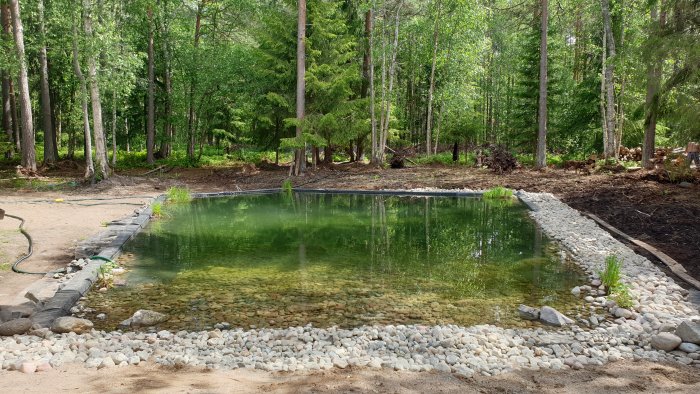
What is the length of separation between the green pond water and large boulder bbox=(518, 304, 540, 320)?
86mm

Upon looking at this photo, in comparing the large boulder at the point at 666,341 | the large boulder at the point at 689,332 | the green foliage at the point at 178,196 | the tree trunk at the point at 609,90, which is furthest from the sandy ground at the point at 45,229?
the tree trunk at the point at 609,90

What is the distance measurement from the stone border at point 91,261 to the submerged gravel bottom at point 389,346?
0.56 m

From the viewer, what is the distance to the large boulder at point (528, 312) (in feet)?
15.0

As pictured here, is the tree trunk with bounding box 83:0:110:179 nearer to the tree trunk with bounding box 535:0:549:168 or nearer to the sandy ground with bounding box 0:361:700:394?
the sandy ground with bounding box 0:361:700:394

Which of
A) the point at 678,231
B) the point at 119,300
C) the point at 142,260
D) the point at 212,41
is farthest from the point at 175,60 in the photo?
the point at 678,231

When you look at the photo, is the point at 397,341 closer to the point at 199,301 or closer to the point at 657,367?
the point at 657,367

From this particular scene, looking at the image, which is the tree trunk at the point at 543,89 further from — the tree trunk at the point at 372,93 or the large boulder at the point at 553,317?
the large boulder at the point at 553,317

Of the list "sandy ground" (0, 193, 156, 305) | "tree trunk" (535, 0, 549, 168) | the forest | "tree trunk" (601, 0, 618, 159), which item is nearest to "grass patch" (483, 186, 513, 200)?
the forest

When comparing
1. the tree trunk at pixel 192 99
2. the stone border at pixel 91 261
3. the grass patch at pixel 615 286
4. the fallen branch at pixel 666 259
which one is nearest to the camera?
the stone border at pixel 91 261

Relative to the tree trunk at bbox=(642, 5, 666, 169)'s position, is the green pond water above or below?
below

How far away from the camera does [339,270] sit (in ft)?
21.0

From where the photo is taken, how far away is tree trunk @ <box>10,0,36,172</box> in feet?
46.9

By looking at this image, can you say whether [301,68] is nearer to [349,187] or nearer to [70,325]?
[349,187]

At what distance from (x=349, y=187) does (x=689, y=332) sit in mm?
11741
